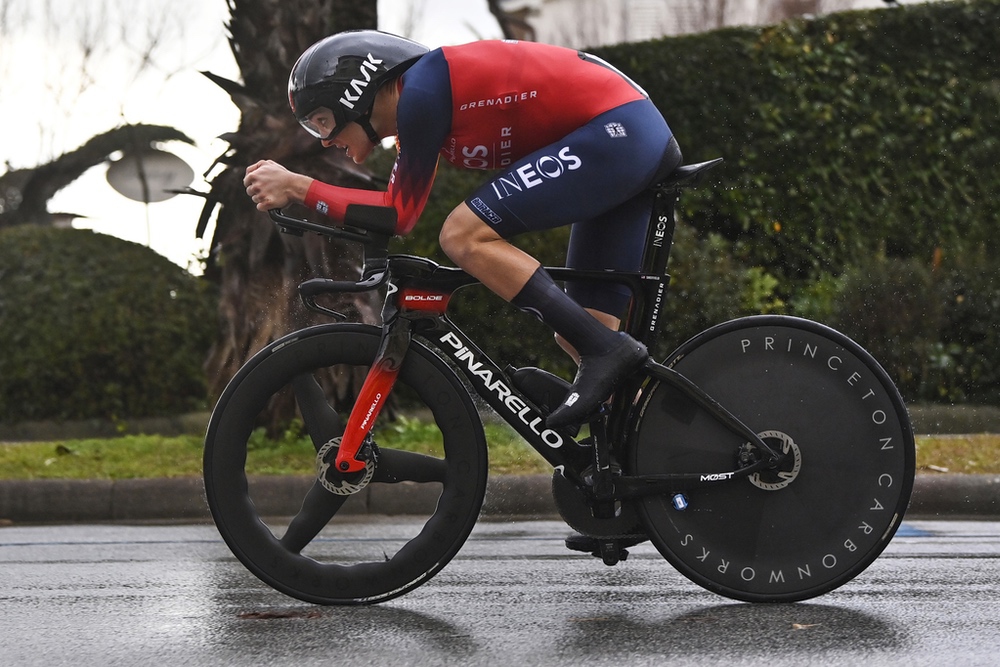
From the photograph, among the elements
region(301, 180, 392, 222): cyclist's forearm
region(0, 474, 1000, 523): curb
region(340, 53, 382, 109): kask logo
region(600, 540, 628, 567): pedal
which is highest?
region(340, 53, 382, 109): kask logo

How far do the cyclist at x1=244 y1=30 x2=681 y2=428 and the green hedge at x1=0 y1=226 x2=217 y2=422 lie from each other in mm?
7513

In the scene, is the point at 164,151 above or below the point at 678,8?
below

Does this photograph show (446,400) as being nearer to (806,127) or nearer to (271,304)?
(271,304)

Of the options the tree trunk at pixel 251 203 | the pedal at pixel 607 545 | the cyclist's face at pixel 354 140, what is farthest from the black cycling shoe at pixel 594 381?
the tree trunk at pixel 251 203

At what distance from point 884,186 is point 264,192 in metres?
8.71

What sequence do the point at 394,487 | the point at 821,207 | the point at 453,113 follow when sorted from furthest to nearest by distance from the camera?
the point at 821,207
the point at 394,487
the point at 453,113

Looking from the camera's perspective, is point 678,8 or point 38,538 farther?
point 678,8

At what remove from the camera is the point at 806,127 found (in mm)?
10867

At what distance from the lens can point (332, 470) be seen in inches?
136

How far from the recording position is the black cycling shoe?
11.0ft

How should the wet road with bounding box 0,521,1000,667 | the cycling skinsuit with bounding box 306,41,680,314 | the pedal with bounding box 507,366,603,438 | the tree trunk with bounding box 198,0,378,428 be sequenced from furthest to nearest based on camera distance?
1. the tree trunk with bounding box 198,0,378,428
2. the pedal with bounding box 507,366,603,438
3. the cycling skinsuit with bounding box 306,41,680,314
4. the wet road with bounding box 0,521,1000,667

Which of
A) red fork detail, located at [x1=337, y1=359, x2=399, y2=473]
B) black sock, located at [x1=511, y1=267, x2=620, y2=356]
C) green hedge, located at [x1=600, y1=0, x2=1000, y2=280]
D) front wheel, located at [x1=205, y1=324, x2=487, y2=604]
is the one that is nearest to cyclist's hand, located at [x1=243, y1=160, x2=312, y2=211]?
front wheel, located at [x1=205, y1=324, x2=487, y2=604]

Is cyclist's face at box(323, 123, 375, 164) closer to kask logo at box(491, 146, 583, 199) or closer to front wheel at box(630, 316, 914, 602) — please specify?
kask logo at box(491, 146, 583, 199)

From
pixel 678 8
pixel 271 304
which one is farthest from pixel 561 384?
pixel 678 8
